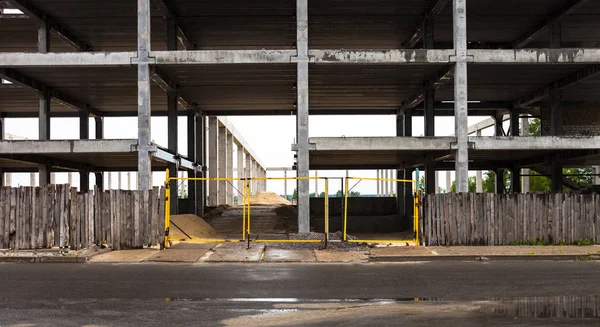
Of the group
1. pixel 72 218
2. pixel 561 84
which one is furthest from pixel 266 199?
pixel 72 218

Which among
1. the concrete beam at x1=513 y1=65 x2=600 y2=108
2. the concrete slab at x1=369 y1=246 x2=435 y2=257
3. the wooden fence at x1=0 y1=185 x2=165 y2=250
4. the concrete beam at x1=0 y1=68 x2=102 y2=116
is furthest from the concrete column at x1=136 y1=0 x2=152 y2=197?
the concrete beam at x1=513 y1=65 x2=600 y2=108

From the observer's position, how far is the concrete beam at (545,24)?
23.9 metres

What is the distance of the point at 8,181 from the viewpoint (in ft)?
152

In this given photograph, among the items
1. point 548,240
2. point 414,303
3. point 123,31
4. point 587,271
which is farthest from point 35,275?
point 123,31

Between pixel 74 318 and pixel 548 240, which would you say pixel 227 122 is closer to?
pixel 548 240

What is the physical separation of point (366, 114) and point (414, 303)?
30088 millimetres

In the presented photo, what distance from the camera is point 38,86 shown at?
2677 centimetres

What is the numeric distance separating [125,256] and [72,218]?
7.26 feet

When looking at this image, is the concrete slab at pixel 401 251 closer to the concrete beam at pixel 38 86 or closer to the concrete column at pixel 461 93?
the concrete column at pixel 461 93

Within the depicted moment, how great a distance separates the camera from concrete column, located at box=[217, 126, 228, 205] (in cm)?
4481

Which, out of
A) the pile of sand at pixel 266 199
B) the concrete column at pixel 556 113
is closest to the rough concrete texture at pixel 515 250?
the concrete column at pixel 556 113

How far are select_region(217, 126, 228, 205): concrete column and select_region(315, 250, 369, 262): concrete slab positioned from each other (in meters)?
27.4

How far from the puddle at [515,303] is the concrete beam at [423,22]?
16.3m

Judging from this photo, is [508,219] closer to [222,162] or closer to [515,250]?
[515,250]
